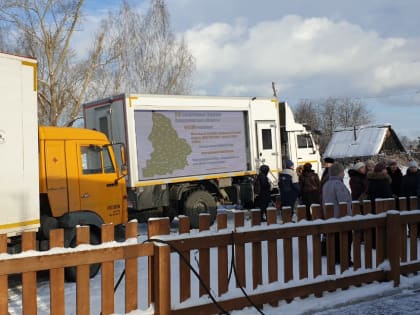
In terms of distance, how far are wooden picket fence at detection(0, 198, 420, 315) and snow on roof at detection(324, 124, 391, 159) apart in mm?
46819

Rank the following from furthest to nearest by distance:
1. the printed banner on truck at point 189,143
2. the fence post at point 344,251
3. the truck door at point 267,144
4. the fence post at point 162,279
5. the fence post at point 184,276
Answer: the truck door at point 267,144 → the printed banner on truck at point 189,143 → the fence post at point 344,251 → the fence post at point 184,276 → the fence post at point 162,279

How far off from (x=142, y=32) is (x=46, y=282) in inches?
914

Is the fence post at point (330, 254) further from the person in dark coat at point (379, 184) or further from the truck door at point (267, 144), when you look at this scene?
the truck door at point (267, 144)

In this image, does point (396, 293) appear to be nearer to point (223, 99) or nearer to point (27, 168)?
point (27, 168)

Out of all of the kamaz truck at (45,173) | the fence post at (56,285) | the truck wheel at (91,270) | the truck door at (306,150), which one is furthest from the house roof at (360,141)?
the fence post at (56,285)

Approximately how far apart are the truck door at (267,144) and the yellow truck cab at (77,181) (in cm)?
555

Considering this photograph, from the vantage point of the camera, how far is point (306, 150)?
49.0ft

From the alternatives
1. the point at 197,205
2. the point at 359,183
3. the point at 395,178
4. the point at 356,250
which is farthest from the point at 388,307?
the point at 197,205

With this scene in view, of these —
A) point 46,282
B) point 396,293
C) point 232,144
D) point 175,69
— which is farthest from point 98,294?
point 175,69

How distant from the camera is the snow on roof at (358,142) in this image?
5175cm

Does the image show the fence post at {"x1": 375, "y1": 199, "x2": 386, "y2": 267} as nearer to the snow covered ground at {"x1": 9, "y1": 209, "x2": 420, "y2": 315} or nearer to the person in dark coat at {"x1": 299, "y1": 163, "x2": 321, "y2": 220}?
the snow covered ground at {"x1": 9, "y1": 209, "x2": 420, "y2": 315}

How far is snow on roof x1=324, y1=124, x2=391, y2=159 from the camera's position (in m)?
51.8

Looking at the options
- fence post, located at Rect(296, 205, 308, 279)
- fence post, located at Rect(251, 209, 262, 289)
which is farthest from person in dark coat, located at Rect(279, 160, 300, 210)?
fence post, located at Rect(251, 209, 262, 289)

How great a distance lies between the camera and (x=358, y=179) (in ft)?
29.4
